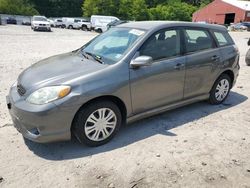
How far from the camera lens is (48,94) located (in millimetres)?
3580

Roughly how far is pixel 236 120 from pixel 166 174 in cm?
226

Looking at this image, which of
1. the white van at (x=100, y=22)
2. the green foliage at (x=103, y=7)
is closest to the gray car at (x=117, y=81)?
the white van at (x=100, y=22)

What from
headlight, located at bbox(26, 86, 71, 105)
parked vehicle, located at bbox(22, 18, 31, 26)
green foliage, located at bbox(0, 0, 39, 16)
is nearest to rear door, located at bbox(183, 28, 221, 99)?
headlight, located at bbox(26, 86, 71, 105)

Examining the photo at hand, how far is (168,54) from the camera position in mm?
4605

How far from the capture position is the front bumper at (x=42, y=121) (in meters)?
3.50

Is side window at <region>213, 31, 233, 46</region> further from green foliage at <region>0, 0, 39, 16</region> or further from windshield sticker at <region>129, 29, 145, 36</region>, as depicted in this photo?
green foliage at <region>0, 0, 39, 16</region>

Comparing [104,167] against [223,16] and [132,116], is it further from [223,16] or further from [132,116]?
[223,16]

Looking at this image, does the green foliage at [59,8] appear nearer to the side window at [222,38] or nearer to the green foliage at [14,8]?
the green foliage at [14,8]

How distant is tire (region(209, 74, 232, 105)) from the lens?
5.55 m

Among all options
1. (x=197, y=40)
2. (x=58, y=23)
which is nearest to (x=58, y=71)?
(x=197, y=40)

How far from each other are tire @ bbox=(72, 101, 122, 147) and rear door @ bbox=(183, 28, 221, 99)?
5.07 feet

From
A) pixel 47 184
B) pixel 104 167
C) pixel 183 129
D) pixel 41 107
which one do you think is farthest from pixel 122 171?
pixel 183 129

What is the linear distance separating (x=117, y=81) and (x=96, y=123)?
655 mm

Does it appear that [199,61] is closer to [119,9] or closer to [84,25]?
[84,25]
